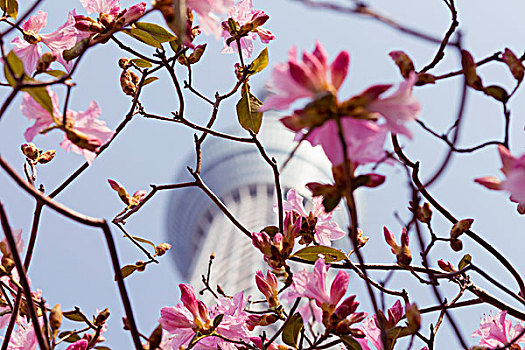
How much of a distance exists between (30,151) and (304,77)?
0.77m

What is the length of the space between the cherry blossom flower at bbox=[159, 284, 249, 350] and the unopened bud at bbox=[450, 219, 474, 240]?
1.18ft

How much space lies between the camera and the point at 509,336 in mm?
881

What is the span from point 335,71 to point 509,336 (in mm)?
634

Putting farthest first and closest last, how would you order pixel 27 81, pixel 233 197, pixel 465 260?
pixel 233 197, pixel 465 260, pixel 27 81

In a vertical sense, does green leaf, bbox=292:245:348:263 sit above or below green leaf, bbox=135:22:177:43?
below

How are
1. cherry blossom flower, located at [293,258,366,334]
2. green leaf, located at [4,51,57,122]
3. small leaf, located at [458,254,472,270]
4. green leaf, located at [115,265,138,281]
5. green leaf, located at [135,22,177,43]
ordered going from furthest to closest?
green leaf, located at [115,265,138,281] < green leaf, located at [135,22,177,43] < small leaf, located at [458,254,472,270] < cherry blossom flower, located at [293,258,366,334] < green leaf, located at [4,51,57,122]

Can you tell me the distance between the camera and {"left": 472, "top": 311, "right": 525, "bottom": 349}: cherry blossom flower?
878mm

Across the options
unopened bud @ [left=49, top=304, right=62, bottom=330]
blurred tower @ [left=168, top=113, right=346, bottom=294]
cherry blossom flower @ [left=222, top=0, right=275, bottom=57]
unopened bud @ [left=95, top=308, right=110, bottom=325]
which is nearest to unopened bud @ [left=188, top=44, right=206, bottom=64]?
cherry blossom flower @ [left=222, top=0, right=275, bottom=57]

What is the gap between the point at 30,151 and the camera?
41.5 inches

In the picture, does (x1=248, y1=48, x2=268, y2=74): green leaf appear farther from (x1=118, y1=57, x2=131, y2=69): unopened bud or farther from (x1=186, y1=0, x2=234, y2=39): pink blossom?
(x1=186, y1=0, x2=234, y2=39): pink blossom

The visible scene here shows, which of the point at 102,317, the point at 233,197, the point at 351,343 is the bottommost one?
the point at 351,343

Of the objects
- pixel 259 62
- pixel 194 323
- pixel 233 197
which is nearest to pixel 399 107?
pixel 194 323

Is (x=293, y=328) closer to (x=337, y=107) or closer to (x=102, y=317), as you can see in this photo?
(x=102, y=317)

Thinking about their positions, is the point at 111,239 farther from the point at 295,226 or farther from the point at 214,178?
the point at 214,178
